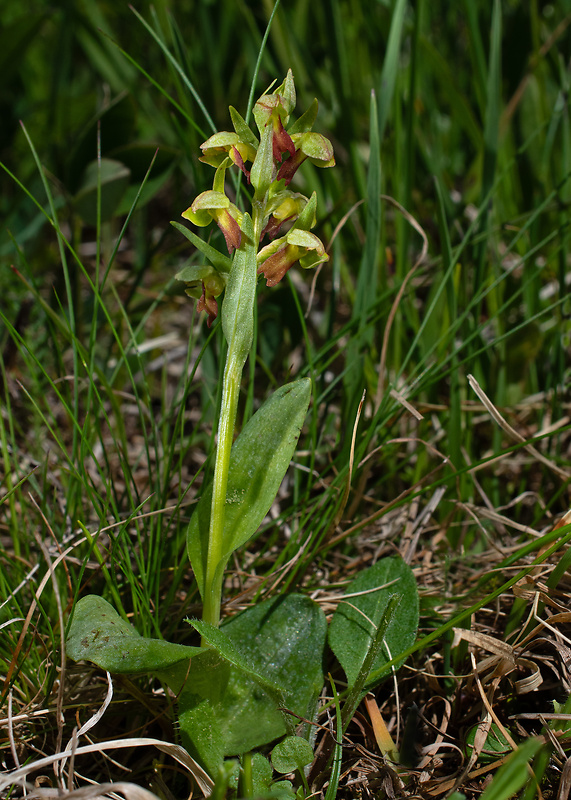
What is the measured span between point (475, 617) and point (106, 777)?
0.75m

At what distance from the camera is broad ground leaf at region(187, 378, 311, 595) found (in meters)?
1.09

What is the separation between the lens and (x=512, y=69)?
2.35 metres

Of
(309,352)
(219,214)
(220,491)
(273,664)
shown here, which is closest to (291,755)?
(273,664)

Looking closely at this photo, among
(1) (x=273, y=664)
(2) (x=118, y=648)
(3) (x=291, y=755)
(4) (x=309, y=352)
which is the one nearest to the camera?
(2) (x=118, y=648)

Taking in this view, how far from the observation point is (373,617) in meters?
1.19

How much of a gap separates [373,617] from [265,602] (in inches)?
8.0

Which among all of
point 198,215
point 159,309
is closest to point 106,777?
point 198,215

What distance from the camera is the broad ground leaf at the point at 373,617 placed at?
1127 mm

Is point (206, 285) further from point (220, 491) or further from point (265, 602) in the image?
point (265, 602)

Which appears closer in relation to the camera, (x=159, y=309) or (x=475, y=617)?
(x=475, y=617)

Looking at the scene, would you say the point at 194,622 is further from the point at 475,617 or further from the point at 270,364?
the point at 270,364

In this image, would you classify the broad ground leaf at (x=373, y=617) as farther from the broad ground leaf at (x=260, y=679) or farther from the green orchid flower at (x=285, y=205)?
the green orchid flower at (x=285, y=205)

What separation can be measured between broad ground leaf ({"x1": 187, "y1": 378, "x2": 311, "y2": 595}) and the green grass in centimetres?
11

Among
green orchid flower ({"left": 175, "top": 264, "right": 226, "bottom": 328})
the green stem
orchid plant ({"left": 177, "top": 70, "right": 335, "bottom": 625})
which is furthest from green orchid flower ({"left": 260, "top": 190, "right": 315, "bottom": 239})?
the green stem
